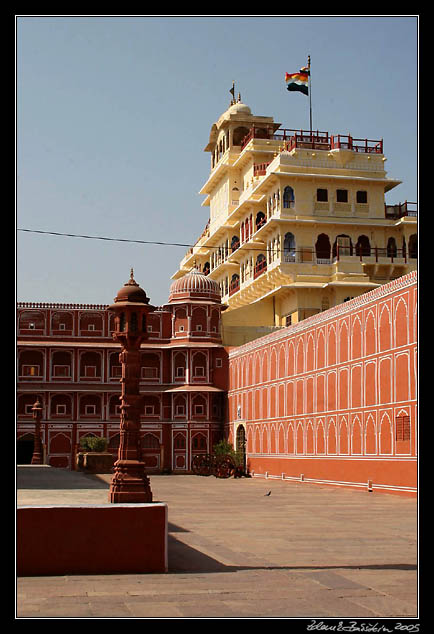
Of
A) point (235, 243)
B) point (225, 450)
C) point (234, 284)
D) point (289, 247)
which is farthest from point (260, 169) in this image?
point (225, 450)

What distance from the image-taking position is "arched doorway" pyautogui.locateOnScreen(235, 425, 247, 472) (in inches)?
1852

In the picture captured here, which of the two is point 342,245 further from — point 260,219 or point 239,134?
point 239,134

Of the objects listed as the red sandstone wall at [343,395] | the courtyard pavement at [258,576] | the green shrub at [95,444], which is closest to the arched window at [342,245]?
the red sandstone wall at [343,395]

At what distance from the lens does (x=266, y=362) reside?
44219mm

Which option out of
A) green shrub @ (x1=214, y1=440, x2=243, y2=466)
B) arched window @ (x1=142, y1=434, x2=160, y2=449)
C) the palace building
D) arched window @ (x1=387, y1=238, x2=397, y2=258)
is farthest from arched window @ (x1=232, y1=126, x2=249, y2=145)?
green shrub @ (x1=214, y1=440, x2=243, y2=466)

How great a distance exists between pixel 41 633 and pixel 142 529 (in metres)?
3.89

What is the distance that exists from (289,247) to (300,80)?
30.5 ft

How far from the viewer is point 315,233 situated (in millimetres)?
52156

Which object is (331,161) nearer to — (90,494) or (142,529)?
(90,494)

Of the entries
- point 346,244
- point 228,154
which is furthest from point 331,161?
point 228,154

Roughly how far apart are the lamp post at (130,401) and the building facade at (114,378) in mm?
37791

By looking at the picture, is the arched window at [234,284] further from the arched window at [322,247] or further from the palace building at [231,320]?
the arched window at [322,247]

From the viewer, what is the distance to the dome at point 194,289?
53.1 metres

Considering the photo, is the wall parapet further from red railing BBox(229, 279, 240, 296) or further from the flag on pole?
the flag on pole
